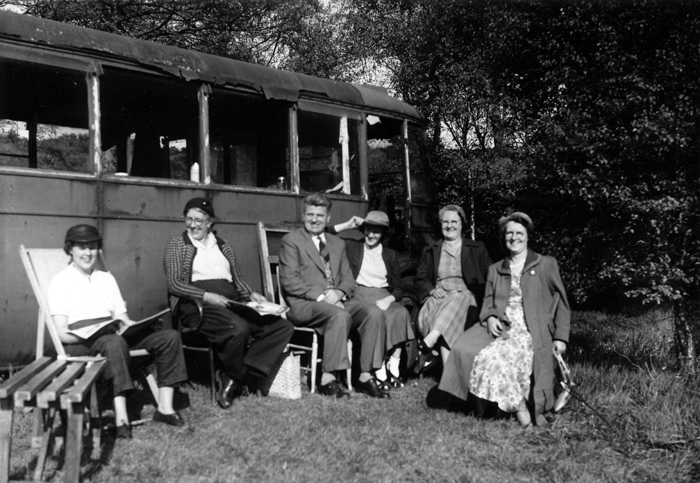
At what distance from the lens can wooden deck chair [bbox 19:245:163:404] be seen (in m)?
4.05

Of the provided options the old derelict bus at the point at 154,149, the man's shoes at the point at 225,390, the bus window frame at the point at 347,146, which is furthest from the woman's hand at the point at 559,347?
the bus window frame at the point at 347,146

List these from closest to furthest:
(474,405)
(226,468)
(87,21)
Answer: (226,468)
(474,405)
(87,21)

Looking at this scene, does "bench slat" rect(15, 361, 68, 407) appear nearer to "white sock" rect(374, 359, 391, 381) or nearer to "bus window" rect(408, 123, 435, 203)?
"white sock" rect(374, 359, 391, 381)

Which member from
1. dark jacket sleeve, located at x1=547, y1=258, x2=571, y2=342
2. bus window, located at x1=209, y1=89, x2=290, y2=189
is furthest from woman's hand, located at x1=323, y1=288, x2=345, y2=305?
dark jacket sleeve, located at x1=547, y1=258, x2=571, y2=342

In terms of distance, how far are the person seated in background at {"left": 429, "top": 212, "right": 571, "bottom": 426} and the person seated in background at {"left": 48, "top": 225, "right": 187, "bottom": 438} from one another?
180 cm

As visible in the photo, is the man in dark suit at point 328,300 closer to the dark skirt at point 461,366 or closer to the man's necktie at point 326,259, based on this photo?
the man's necktie at point 326,259

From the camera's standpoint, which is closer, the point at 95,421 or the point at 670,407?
the point at 95,421

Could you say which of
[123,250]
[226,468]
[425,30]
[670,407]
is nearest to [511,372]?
[670,407]

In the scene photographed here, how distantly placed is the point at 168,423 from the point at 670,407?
3.14m

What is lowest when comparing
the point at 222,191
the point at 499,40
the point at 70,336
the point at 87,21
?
the point at 70,336

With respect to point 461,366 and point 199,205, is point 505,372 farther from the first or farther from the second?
point 199,205

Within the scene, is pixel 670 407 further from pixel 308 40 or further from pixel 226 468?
pixel 308 40

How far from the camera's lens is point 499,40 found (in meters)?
5.90

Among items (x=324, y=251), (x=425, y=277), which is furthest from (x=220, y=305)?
(x=425, y=277)
